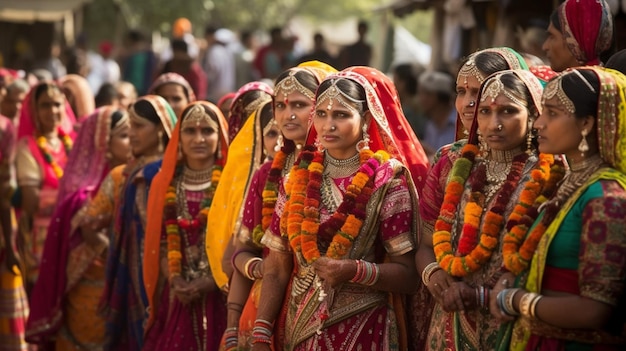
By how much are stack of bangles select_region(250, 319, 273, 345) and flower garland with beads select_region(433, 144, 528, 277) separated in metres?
0.99

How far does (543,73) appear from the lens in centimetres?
550

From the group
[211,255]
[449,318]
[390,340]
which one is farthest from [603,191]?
[211,255]

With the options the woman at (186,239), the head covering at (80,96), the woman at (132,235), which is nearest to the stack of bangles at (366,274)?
the woman at (186,239)

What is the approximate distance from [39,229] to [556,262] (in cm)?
612

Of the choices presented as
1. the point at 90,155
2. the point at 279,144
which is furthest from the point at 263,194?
the point at 90,155

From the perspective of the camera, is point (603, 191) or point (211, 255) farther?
point (211, 255)

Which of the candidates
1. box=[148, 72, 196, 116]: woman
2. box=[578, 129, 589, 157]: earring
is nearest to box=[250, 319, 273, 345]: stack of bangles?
box=[578, 129, 589, 157]: earring

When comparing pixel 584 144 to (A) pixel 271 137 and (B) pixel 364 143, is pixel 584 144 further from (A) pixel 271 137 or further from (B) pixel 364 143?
(A) pixel 271 137

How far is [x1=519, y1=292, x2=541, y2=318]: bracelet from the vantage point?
14.4 ft

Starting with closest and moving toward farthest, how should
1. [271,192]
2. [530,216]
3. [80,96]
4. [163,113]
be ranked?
[530,216], [271,192], [163,113], [80,96]

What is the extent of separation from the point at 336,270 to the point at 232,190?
167 cm

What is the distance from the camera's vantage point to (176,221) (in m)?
6.98

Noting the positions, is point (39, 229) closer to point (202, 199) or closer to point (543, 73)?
point (202, 199)

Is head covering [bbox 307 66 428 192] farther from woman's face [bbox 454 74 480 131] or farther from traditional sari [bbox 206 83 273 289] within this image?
traditional sari [bbox 206 83 273 289]
